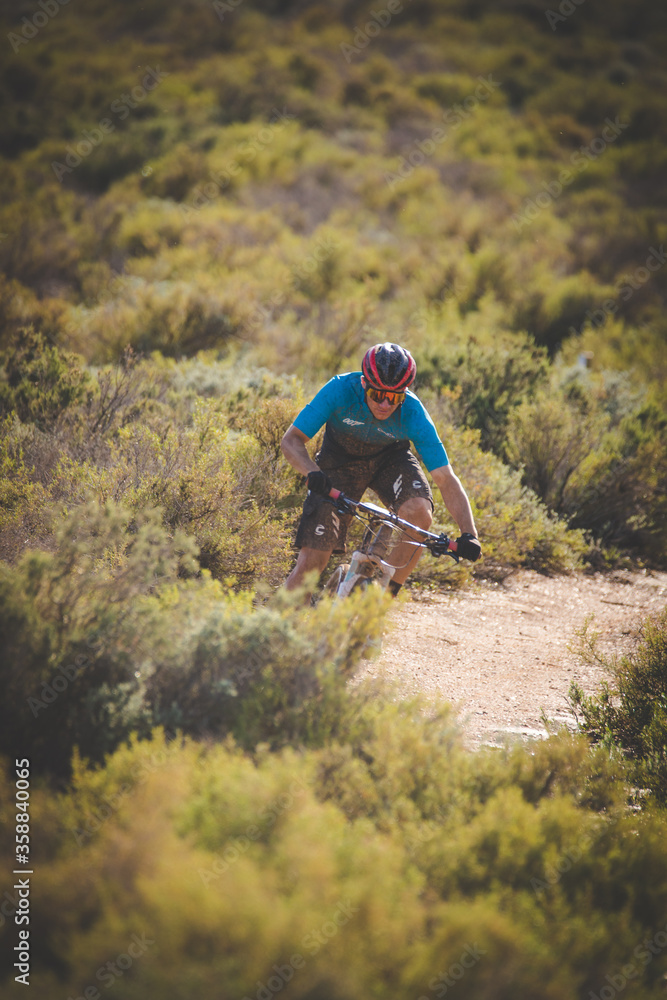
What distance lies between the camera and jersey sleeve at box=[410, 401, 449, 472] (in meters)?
4.35

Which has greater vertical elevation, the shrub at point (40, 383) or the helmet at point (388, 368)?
the helmet at point (388, 368)

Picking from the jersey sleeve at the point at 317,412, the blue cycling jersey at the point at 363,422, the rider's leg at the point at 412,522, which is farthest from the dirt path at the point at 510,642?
the jersey sleeve at the point at 317,412

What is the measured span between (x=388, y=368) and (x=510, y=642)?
9.70 ft

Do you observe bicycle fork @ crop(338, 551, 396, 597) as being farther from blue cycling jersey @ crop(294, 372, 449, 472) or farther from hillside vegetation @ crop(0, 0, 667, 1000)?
blue cycling jersey @ crop(294, 372, 449, 472)

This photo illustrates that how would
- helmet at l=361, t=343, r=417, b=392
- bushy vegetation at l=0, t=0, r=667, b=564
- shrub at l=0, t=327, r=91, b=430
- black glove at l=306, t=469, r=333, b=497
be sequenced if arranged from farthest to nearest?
bushy vegetation at l=0, t=0, r=667, b=564 < shrub at l=0, t=327, r=91, b=430 < helmet at l=361, t=343, r=417, b=392 < black glove at l=306, t=469, r=333, b=497

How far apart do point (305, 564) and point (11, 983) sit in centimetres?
261

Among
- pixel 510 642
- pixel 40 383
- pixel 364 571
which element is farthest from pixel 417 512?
pixel 40 383

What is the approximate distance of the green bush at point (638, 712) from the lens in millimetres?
3930

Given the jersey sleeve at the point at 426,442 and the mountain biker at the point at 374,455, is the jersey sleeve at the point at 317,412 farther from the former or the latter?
the jersey sleeve at the point at 426,442

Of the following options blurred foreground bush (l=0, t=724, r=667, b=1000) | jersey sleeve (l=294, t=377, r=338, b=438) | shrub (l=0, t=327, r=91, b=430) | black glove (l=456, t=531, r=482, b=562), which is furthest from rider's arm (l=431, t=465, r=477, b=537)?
shrub (l=0, t=327, r=91, b=430)

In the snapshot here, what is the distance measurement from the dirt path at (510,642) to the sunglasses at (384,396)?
134 cm

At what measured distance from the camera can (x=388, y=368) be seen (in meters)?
4.07

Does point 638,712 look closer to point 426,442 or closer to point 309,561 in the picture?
point 426,442

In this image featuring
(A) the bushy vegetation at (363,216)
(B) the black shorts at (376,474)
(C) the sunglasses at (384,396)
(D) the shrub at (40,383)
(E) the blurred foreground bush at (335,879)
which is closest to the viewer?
(E) the blurred foreground bush at (335,879)
